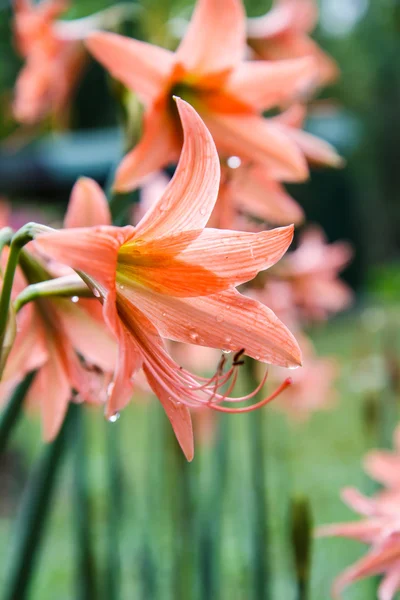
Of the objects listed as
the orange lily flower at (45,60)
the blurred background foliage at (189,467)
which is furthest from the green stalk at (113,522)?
the orange lily flower at (45,60)

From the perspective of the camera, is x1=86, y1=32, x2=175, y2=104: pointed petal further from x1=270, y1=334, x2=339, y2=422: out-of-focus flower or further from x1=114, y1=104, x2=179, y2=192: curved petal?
x1=270, y1=334, x2=339, y2=422: out-of-focus flower

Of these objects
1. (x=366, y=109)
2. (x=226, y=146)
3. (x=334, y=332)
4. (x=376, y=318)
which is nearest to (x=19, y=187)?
(x=376, y=318)

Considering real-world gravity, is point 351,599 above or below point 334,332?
above

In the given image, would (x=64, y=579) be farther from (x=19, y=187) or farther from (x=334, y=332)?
(x=334, y=332)

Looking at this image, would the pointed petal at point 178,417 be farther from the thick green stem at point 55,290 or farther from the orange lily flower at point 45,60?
the orange lily flower at point 45,60

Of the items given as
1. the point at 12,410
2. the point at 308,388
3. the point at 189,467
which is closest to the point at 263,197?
the point at 12,410

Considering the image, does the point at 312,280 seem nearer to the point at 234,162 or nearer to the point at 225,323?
the point at 234,162
